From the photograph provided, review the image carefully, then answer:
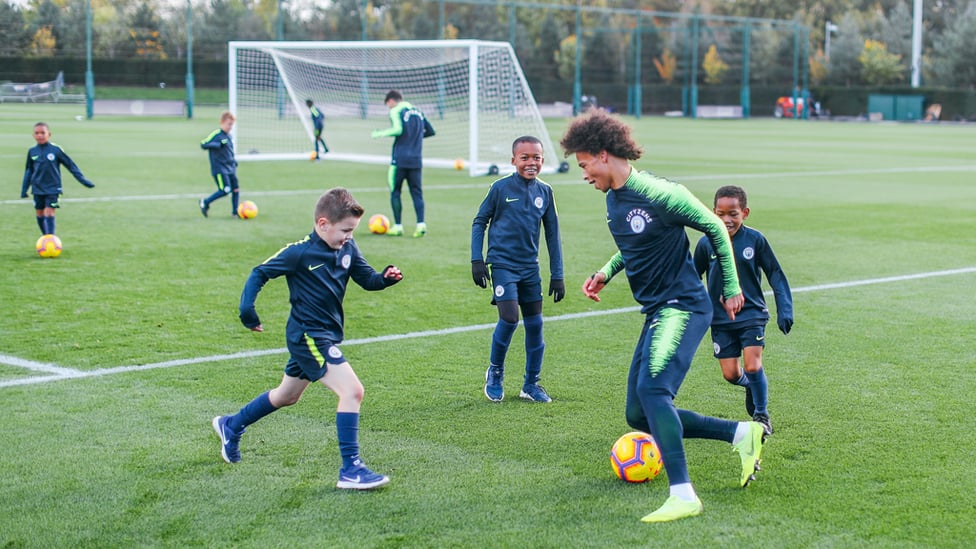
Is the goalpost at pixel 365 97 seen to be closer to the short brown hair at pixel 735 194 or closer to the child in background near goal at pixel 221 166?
the child in background near goal at pixel 221 166

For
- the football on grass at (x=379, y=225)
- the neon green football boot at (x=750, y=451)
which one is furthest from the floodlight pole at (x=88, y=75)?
the neon green football boot at (x=750, y=451)

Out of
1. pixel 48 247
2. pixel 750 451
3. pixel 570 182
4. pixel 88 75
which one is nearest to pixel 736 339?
pixel 750 451

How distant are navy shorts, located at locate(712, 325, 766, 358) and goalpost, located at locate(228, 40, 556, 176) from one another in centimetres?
2073

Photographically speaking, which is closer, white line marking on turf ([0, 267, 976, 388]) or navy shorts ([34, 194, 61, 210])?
white line marking on turf ([0, 267, 976, 388])

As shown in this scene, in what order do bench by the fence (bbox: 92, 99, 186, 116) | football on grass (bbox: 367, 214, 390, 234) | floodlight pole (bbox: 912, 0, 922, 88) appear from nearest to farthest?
1. football on grass (bbox: 367, 214, 390, 234)
2. bench by the fence (bbox: 92, 99, 186, 116)
3. floodlight pole (bbox: 912, 0, 922, 88)

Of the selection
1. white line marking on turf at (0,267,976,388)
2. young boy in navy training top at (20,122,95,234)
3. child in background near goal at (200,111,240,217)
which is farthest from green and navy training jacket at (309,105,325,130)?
Result: white line marking on turf at (0,267,976,388)

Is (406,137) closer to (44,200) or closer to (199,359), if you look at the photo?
(44,200)

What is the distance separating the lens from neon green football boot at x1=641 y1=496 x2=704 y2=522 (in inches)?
205

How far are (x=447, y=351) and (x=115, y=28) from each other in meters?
51.9

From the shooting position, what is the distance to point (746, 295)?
6.71 meters

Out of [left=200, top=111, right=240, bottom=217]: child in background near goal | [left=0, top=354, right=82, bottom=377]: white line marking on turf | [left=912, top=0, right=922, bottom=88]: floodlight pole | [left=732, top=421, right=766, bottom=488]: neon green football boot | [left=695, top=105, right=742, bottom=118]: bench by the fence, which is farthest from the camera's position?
[left=695, top=105, right=742, bottom=118]: bench by the fence

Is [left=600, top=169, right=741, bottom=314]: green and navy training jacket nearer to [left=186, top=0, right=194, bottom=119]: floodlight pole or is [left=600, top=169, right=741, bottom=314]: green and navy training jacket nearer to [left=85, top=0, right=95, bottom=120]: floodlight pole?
[left=85, top=0, right=95, bottom=120]: floodlight pole

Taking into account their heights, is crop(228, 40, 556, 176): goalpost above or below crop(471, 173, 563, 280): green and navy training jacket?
above

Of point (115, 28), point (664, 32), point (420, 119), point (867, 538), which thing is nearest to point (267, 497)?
point (867, 538)
